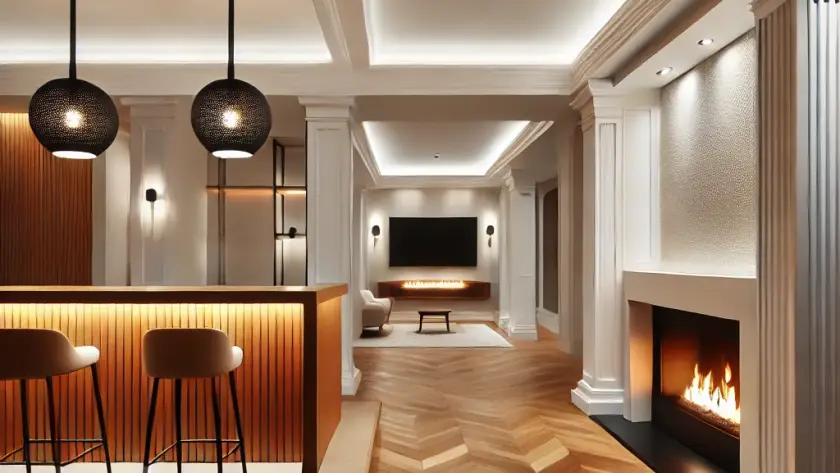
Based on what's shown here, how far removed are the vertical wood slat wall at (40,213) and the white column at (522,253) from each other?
6.01m

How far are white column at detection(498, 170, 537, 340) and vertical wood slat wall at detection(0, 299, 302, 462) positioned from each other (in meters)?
6.64

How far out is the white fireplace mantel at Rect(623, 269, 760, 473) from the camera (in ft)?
10.7

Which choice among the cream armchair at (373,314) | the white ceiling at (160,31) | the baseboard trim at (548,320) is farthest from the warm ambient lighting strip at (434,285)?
the white ceiling at (160,31)

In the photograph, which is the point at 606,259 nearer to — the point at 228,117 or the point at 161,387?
the point at 228,117

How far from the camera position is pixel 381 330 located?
10438 millimetres

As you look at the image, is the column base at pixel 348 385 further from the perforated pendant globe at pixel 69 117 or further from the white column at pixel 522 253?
the white column at pixel 522 253

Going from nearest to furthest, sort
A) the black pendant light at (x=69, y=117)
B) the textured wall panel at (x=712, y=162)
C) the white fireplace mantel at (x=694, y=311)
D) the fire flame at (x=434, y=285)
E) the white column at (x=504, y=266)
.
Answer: the black pendant light at (x=69, y=117)
the white fireplace mantel at (x=694, y=311)
the textured wall panel at (x=712, y=162)
the white column at (x=504, y=266)
the fire flame at (x=434, y=285)

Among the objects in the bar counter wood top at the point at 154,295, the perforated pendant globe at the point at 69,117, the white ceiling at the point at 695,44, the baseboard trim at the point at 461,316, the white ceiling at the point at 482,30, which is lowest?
the baseboard trim at the point at 461,316

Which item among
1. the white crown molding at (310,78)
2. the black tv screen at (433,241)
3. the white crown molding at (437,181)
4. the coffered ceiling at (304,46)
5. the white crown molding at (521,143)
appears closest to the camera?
the coffered ceiling at (304,46)

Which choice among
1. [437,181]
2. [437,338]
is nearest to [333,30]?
[437,338]

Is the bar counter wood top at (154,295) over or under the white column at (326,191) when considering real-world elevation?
under

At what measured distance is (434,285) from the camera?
1262cm

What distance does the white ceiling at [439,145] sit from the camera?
806 cm

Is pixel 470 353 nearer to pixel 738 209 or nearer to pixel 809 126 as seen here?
pixel 738 209
